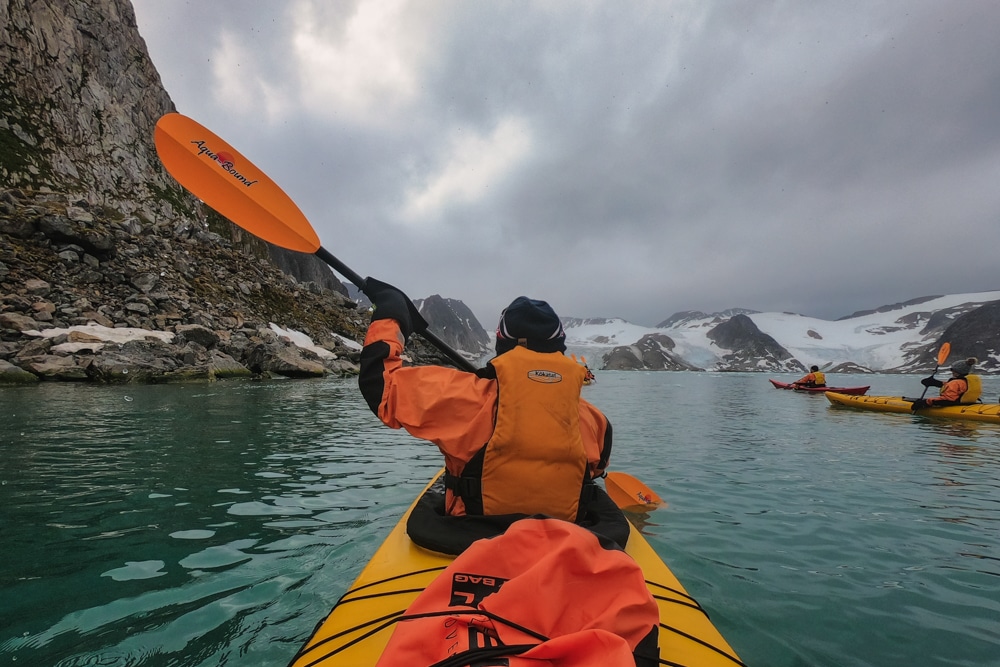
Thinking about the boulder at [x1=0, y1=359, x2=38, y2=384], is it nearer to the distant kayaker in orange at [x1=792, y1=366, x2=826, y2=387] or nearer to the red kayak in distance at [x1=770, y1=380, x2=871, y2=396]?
the red kayak in distance at [x1=770, y1=380, x2=871, y2=396]

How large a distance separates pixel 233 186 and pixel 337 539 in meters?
4.18

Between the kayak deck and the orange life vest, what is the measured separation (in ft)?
1.99

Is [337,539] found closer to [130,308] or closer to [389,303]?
[389,303]

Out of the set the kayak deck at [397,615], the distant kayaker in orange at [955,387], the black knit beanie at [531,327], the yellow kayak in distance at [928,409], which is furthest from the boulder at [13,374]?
the yellow kayak in distance at [928,409]

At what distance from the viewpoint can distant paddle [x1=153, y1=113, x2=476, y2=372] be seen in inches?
202

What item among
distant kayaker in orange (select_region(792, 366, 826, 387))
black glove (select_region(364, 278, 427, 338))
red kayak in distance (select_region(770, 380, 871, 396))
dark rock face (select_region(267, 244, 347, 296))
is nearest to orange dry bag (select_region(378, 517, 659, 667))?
black glove (select_region(364, 278, 427, 338))

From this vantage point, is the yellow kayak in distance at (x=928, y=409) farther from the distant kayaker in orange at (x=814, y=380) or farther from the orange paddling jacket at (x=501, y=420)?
the orange paddling jacket at (x=501, y=420)

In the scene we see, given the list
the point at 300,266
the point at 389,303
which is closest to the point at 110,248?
the point at 389,303

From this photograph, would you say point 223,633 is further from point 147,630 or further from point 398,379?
point 398,379

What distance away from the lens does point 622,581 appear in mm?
1768

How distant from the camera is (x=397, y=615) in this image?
7.28ft

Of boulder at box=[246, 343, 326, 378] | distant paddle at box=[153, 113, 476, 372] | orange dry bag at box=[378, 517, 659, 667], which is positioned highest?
distant paddle at box=[153, 113, 476, 372]

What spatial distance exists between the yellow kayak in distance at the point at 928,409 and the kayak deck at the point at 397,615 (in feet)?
61.4

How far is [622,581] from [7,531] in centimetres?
593
